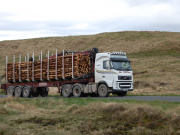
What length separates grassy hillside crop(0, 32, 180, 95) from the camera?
1900 inches

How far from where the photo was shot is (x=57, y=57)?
28719 mm

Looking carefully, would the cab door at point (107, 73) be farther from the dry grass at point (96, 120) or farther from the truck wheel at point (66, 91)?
the dry grass at point (96, 120)

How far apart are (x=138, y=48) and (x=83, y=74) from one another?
5328 centimetres

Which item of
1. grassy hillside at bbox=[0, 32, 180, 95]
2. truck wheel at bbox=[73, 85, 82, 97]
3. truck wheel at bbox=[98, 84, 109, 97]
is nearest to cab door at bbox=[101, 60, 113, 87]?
truck wheel at bbox=[98, 84, 109, 97]

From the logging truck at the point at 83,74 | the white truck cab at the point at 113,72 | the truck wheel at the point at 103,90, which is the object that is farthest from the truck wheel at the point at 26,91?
the truck wheel at the point at 103,90

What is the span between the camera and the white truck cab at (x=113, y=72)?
85.4ft

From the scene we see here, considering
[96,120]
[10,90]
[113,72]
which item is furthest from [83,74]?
[96,120]

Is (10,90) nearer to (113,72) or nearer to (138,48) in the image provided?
(113,72)

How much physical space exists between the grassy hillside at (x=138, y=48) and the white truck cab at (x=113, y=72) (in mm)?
10048

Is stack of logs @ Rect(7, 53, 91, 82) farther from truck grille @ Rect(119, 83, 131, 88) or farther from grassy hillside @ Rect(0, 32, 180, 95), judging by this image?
grassy hillside @ Rect(0, 32, 180, 95)

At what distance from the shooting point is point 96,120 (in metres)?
13.7

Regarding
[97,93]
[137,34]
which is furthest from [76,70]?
[137,34]

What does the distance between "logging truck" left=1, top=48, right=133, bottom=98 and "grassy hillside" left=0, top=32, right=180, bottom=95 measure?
10445 mm

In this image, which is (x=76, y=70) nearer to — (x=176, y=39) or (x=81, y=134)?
(x=81, y=134)
